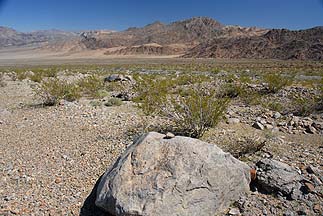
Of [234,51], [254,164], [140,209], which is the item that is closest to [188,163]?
[140,209]

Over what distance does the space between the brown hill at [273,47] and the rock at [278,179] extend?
7309 centimetres

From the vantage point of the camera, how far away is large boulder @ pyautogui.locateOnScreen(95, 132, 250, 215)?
13.3 feet

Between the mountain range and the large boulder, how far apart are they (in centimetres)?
7400

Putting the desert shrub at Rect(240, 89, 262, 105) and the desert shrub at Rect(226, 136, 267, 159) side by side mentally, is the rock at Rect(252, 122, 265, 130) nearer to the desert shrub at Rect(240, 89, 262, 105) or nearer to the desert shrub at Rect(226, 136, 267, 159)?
the desert shrub at Rect(226, 136, 267, 159)

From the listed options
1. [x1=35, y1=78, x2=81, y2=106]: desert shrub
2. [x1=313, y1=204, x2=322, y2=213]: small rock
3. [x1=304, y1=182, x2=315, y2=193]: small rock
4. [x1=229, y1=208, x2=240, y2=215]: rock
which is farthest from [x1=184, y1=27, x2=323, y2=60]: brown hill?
[x1=229, y1=208, x2=240, y2=215]: rock

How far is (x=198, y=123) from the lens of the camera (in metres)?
7.25

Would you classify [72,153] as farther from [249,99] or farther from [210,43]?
[210,43]

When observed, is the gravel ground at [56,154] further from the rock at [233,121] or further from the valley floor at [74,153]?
the rock at [233,121]

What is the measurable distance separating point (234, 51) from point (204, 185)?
3500 inches

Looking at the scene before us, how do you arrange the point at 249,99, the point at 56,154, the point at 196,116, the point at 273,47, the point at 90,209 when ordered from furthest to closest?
the point at 273,47, the point at 249,99, the point at 196,116, the point at 56,154, the point at 90,209

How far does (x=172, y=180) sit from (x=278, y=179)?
1.74 meters

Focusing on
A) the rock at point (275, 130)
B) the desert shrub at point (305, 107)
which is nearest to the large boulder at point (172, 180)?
the rock at point (275, 130)

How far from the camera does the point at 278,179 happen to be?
466 cm

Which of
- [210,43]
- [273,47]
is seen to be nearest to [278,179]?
[273,47]
